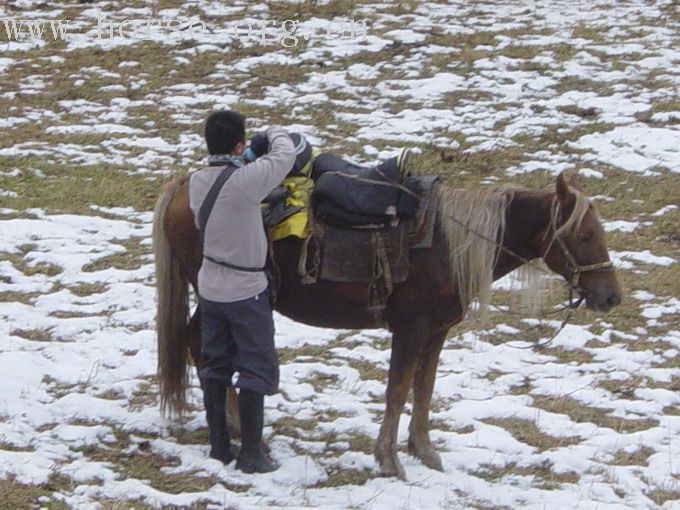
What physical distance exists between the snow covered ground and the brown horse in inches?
17.1

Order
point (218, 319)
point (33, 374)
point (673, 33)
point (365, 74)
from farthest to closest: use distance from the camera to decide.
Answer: point (673, 33)
point (365, 74)
point (33, 374)
point (218, 319)

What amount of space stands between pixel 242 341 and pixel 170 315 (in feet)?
2.12

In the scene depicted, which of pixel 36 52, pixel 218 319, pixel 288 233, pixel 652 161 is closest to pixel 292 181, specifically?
pixel 288 233

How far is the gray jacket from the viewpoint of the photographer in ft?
16.3

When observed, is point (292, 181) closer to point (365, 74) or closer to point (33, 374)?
point (33, 374)

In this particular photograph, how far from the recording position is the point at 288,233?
17.6ft

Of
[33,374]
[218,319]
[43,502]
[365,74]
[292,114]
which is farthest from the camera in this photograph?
[365,74]

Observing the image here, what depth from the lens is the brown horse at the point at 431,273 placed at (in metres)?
5.26

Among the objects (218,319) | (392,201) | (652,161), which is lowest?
(652,161)

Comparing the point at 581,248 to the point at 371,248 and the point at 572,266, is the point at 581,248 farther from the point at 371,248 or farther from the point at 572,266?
the point at 371,248

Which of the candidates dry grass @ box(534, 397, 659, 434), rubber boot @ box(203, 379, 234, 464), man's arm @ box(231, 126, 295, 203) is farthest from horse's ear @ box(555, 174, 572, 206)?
rubber boot @ box(203, 379, 234, 464)

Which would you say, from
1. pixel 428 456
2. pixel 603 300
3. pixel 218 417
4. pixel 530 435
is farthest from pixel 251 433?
pixel 603 300

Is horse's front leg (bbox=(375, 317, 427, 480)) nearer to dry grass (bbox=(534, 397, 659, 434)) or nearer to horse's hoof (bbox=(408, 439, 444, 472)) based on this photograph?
horse's hoof (bbox=(408, 439, 444, 472))

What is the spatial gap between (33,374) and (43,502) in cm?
181
